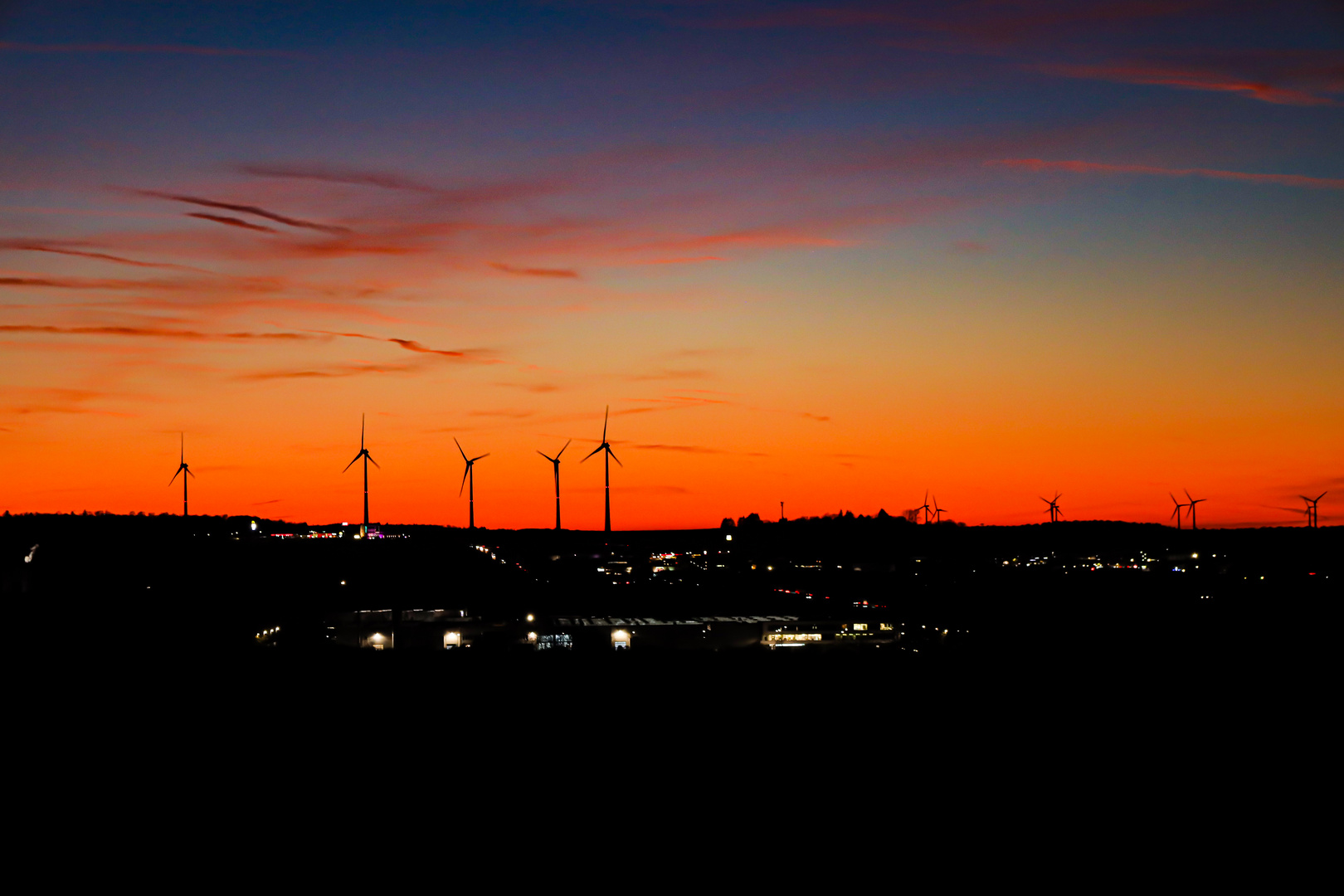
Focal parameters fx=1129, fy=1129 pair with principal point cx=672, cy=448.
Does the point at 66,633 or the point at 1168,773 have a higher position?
the point at 66,633

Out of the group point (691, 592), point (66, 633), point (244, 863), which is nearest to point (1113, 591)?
point (691, 592)

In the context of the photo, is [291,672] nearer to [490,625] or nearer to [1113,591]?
[490,625]

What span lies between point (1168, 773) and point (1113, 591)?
440ft

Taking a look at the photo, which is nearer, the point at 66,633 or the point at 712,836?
the point at 712,836

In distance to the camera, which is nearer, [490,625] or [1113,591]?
[490,625]

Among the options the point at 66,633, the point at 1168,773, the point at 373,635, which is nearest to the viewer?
the point at 1168,773

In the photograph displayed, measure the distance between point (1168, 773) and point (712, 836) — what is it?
78.4ft

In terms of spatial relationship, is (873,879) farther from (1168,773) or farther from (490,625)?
(490,625)

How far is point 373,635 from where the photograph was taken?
12444 centimetres

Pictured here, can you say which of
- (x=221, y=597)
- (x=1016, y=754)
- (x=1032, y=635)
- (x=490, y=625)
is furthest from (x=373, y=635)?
(x=1016, y=754)

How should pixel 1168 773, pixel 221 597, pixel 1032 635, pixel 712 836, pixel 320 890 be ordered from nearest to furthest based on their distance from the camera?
pixel 320 890
pixel 712 836
pixel 1168 773
pixel 1032 635
pixel 221 597

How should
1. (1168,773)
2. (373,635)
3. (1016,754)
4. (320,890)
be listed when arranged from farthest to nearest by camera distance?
(373,635), (1016,754), (1168,773), (320,890)

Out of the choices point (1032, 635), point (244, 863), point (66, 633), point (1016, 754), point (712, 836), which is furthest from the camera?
point (1032, 635)

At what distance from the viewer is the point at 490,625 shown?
127m
